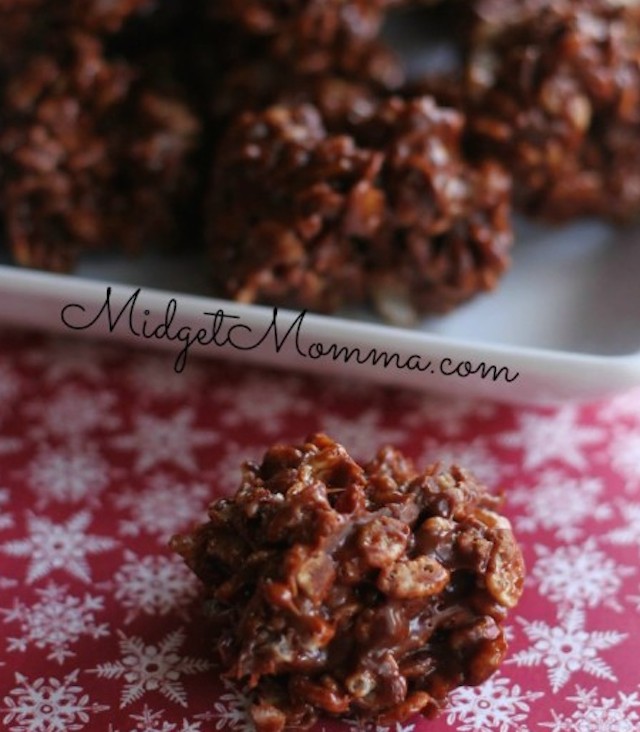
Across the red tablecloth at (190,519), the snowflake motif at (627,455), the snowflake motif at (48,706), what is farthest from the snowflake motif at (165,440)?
the snowflake motif at (627,455)

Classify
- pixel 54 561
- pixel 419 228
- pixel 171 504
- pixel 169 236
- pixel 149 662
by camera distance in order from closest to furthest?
pixel 149 662 → pixel 54 561 → pixel 171 504 → pixel 419 228 → pixel 169 236

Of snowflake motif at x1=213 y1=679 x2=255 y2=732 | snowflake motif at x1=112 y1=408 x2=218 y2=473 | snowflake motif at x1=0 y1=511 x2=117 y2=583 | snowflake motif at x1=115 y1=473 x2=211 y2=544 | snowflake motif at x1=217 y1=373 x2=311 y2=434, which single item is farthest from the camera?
snowflake motif at x1=217 y1=373 x2=311 y2=434

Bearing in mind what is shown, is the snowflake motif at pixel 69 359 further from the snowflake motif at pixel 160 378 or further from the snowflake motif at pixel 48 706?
the snowflake motif at pixel 48 706

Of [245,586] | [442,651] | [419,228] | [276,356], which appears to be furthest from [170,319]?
[442,651]

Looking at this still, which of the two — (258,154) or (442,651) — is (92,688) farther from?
(258,154)

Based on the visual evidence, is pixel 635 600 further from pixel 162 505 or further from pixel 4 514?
pixel 4 514

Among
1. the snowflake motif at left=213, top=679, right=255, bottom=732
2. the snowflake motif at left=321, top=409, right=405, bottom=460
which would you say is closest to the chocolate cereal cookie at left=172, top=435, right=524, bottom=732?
the snowflake motif at left=213, top=679, right=255, bottom=732

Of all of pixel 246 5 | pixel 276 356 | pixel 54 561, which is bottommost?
pixel 54 561

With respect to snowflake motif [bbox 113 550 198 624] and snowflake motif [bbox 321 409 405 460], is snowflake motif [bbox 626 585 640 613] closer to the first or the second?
snowflake motif [bbox 321 409 405 460]
